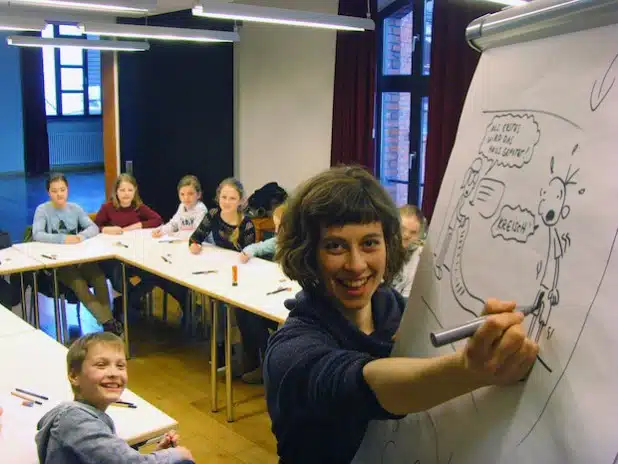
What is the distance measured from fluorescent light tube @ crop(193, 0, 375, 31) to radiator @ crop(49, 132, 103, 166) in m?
10.3

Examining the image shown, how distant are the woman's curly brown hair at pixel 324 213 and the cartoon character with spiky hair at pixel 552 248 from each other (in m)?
0.33

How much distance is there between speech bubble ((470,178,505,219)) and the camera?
1.10 meters

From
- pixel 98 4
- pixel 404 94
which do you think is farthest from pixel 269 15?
pixel 404 94

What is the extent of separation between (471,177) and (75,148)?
46.1ft

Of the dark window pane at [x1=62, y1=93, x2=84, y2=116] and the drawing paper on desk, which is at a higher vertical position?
the dark window pane at [x1=62, y1=93, x2=84, y2=116]

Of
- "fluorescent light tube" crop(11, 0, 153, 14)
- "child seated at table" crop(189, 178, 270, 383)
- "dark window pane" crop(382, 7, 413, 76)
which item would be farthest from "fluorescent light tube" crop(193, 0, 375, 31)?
"child seated at table" crop(189, 178, 270, 383)

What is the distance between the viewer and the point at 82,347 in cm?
230

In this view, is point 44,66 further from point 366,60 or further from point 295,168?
point 366,60

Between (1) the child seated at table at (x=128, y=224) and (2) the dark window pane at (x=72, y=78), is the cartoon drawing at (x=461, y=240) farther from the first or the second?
(2) the dark window pane at (x=72, y=78)

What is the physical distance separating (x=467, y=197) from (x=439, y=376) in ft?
1.31

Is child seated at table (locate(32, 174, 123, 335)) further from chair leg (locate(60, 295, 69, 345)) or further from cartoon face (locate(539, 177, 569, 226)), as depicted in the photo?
cartoon face (locate(539, 177, 569, 226))

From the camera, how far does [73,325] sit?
18.5 ft

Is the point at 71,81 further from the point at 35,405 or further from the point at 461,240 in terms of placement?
the point at 461,240

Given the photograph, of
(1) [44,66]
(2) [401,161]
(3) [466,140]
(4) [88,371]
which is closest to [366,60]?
(2) [401,161]
